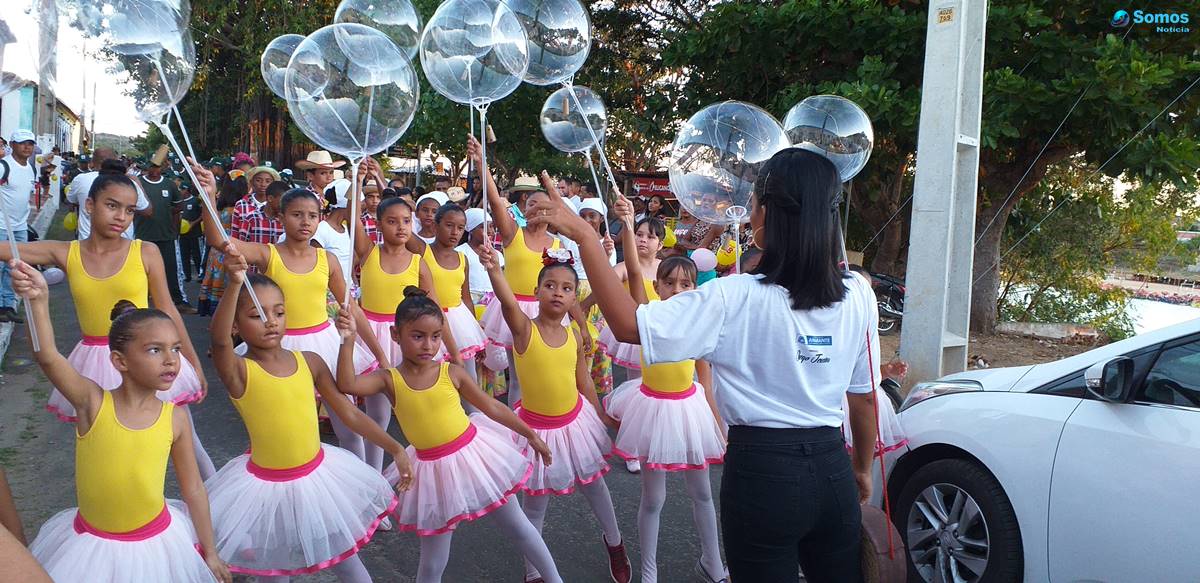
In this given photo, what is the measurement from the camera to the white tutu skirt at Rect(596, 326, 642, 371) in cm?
573

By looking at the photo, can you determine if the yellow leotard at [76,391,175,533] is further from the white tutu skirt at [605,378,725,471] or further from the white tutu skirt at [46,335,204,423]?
the white tutu skirt at [605,378,725,471]

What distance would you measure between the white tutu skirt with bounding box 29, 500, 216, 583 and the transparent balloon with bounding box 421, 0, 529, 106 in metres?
2.78

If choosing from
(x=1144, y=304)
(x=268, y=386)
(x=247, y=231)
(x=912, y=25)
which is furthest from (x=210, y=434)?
(x=1144, y=304)

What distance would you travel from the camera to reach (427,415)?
382 cm

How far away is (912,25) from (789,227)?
324 inches

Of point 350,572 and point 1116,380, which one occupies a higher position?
point 1116,380

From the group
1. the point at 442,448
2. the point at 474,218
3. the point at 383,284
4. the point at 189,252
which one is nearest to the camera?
the point at 442,448

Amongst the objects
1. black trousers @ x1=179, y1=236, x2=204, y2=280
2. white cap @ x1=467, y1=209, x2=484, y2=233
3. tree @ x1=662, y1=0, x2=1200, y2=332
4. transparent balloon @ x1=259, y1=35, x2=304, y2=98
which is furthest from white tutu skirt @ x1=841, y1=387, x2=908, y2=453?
black trousers @ x1=179, y1=236, x2=204, y2=280

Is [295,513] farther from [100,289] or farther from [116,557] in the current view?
[100,289]

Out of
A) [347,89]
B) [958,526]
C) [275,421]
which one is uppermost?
[347,89]

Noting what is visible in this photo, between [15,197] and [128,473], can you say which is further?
[15,197]

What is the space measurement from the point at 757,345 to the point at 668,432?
204 centimetres

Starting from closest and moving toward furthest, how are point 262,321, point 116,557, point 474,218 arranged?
1. point 116,557
2. point 262,321
3. point 474,218

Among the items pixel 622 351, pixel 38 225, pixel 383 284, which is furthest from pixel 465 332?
pixel 38 225
